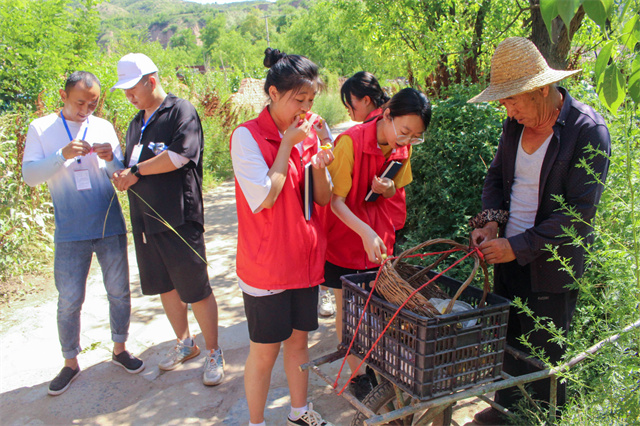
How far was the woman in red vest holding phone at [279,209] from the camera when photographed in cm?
227

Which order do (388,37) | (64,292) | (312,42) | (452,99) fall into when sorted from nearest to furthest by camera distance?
(64,292), (452,99), (388,37), (312,42)

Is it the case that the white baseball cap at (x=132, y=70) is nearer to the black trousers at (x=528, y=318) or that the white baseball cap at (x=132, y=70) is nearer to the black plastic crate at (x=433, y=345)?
the black plastic crate at (x=433, y=345)

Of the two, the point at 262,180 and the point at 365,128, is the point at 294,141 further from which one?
the point at 365,128

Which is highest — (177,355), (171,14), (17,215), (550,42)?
(171,14)

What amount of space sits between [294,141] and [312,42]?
4520 cm

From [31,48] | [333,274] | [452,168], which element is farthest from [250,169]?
[31,48]

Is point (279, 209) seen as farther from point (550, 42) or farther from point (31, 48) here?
point (31, 48)

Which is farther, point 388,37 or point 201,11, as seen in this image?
point 201,11

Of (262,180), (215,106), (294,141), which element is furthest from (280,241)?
(215,106)

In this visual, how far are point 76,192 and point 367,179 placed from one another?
2003 millimetres

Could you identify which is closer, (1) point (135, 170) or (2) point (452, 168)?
(1) point (135, 170)

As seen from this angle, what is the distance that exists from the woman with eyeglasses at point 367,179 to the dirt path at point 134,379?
82 centimetres

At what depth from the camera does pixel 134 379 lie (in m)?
3.51

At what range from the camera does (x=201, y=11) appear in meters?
173
